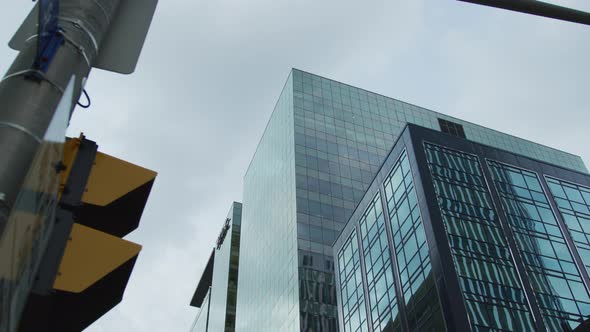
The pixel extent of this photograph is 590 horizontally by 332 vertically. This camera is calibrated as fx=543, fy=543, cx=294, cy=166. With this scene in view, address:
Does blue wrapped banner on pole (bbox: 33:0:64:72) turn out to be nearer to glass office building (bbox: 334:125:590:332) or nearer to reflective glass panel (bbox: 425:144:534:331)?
glass office building (bbox: 334:125:590:332)

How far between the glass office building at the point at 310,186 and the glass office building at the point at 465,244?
68.5 inches

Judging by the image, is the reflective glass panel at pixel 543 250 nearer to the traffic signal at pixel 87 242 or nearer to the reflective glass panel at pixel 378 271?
the reflective glass panel at pixel 378 271

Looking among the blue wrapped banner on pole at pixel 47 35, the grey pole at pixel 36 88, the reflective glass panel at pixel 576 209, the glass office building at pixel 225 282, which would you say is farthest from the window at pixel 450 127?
the blue wrapped banner on pole at pixel 47 35

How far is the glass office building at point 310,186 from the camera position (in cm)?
5231

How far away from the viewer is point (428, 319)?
27.4 meters

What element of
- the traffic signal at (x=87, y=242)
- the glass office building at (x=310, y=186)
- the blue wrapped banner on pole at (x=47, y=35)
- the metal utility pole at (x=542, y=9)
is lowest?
the traffic signal at (x=87, y=242)

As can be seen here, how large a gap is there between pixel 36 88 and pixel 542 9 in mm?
3722

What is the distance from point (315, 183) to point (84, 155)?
189ft

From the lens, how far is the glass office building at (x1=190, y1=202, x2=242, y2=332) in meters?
79.7

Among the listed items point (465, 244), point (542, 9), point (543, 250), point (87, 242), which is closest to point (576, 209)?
point (543, 250)

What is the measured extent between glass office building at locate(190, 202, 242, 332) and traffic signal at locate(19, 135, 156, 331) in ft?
255

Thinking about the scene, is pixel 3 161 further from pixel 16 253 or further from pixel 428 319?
pixel 428 319

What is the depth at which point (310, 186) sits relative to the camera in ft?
197

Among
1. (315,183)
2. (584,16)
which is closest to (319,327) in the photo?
(315,183)
